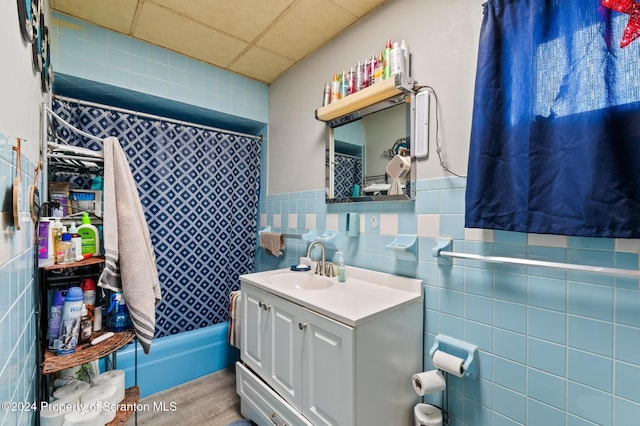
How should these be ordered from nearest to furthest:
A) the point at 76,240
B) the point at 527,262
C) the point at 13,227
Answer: the point at 13,227, the point at 527,262, the point at 76,240

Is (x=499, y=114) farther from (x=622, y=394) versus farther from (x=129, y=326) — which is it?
(x=129, y=326)

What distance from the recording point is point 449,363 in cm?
119

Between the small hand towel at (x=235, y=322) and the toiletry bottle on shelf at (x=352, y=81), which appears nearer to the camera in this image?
the toiletry bottle on shelf at (x=352, y=81)

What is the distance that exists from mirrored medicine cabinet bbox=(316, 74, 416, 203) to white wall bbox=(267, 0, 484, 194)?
0.11 m

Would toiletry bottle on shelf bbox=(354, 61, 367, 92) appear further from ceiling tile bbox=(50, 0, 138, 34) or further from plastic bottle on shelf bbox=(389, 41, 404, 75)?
ceiling tile bbox=(50, 0, 138, 34)

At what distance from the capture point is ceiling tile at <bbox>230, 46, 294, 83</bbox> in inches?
85.6

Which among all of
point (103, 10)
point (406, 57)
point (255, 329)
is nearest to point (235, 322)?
point (255, 329)

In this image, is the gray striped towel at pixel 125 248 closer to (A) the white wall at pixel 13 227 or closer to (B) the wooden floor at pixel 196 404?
(A) the white wall at pixel 13 227

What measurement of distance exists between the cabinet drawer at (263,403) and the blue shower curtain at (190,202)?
818 millimetres

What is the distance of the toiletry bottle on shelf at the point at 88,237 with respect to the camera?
1.38 metres

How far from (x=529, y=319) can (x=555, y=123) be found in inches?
28.6

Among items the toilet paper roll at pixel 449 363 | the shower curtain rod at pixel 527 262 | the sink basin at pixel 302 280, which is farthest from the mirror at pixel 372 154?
the toilet paper roll at pixel 449 363

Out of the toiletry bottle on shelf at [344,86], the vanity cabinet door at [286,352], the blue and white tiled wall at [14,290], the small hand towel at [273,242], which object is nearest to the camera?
the blue and white tiled wall at [14,290]

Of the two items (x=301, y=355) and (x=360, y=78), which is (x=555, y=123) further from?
(x=301, y=355)
